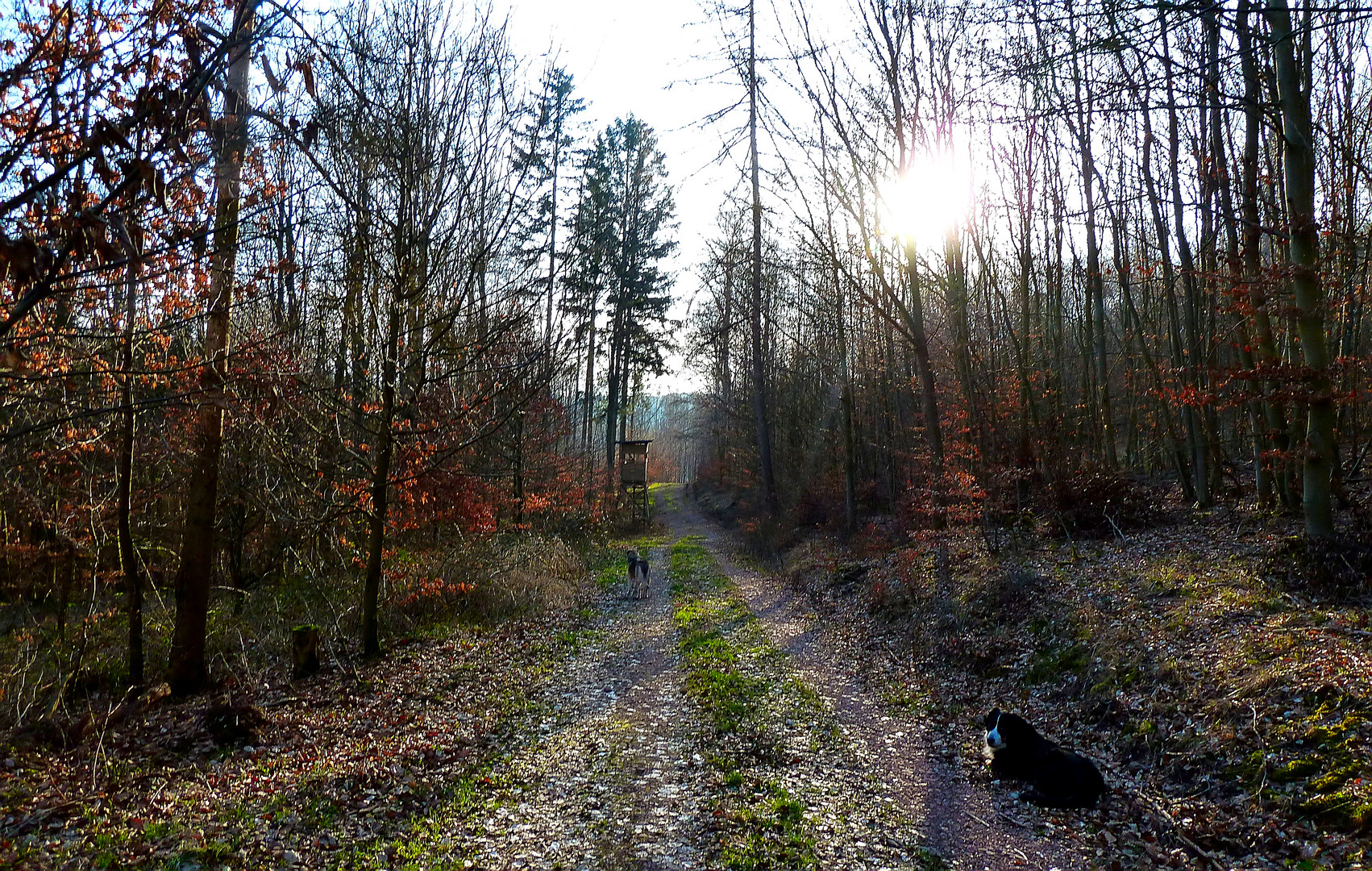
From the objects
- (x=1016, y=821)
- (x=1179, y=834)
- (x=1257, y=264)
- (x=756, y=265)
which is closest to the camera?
(x=1179, y=834)

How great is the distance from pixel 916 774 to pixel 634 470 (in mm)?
27241

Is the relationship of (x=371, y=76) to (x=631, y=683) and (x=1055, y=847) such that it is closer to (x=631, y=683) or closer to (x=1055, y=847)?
(x=631, y=683)

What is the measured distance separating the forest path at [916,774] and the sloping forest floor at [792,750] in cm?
3

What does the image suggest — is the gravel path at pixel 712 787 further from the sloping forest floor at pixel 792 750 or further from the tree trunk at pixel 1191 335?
the tree trunk at pixel 1191 335

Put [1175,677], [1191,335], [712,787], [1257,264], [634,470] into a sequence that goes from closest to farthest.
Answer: [712,787], [1175,677], [1257,264], [1191,335], [634,470]

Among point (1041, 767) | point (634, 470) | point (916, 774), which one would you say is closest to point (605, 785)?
point (916, 774)

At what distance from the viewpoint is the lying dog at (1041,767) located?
5262 millimetres

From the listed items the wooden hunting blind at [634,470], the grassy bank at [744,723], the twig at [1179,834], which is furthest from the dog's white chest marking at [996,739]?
the wooden hunting blind at [634,470]

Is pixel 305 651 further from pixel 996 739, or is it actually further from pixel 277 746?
pixel 996 739

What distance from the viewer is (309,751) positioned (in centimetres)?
646

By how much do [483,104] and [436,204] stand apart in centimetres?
130

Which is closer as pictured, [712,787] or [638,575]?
[712,787]

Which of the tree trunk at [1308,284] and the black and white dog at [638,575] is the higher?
the tree trunk at [1308,284]

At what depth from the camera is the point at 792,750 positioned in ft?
21.2
